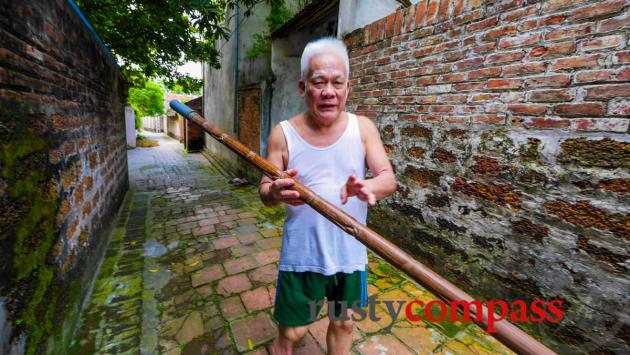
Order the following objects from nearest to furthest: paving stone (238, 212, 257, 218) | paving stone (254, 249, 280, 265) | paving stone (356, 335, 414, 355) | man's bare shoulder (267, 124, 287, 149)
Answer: man's bare shoulder (267, 124, 287, 149), paving stone (356, 335, 414, 355), paving stone (254, 249, 280, 265), paving stone (238, 212, 257, 218)

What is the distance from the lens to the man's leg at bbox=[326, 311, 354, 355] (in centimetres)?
163

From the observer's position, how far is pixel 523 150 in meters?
2.00

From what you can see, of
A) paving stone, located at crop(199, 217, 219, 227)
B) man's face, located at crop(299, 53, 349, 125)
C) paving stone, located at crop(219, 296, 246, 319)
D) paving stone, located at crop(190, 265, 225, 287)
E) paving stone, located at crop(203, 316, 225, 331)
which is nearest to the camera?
man's face, located at crop(299, 53, 349, 125)

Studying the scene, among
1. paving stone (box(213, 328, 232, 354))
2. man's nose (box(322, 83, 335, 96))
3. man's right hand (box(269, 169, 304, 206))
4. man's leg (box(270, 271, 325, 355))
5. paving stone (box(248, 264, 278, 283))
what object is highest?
man's nose (box(322, 83, 335, 96))

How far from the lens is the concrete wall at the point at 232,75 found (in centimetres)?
679

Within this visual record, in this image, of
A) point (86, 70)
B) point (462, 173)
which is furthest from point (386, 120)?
point (86, 70)

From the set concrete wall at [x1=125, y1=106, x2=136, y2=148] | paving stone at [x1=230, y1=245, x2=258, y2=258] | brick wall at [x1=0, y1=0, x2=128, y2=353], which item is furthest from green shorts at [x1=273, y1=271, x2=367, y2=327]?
concrete wall at [x1=125, y1=106, x2=136, y2=148]

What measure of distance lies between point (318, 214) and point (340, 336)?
859 millimetres

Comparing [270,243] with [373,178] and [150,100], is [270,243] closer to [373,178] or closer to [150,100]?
[373,178]

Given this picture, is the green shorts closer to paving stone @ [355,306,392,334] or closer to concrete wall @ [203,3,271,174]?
paving stone @ [355,306,392,334]

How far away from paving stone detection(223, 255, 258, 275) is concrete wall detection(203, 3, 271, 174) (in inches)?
168

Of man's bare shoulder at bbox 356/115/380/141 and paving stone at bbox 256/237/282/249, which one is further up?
man's bare shoulder at bbox 356/115/380/141

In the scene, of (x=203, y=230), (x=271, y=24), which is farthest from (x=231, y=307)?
(x=271, y=24)

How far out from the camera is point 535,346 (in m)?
0.80
